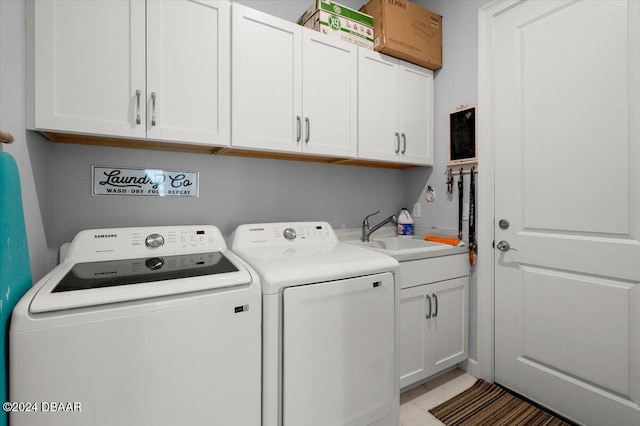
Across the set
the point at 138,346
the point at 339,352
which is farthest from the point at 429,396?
the point at 138,346

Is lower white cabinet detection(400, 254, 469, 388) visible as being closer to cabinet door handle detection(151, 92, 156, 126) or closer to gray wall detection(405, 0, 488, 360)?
gray wall detection(405, 0, 488, 360)

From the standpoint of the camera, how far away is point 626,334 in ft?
4.70

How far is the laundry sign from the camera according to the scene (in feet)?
5.03

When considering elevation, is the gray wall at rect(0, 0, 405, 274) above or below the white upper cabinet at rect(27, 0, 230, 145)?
below

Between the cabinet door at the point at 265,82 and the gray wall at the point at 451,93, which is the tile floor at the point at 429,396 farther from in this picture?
the cabinet door at the point at 265,82

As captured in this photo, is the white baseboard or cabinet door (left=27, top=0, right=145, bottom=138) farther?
the white baseboard

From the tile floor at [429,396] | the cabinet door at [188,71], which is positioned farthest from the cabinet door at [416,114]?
the tile floor at [429,396]

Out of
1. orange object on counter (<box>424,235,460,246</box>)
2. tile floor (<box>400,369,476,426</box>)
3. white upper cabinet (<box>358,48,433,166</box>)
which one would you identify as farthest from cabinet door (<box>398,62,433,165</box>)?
tile floor (<box>400,369,476,426</box>)

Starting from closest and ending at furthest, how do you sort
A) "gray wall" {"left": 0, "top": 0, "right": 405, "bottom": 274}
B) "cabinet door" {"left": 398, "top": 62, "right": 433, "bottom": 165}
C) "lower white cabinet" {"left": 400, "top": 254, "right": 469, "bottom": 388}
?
1. "gray wall" {"left": 0, "top": 0, "right": 405, "bottom": 274}
2. "lower white cabinet" {"left": 400, "top": 254, "right": 469, "bottom": 388}
3. "cabinet door" {"left": 398, "top": 62, "right": 433, "bottom": 165}

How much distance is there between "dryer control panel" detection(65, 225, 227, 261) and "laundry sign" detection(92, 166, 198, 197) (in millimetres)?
247

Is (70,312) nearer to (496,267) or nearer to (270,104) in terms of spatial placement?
(270,104)

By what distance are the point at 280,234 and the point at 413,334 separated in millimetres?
1006

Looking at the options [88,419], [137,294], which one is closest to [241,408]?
[88,419]

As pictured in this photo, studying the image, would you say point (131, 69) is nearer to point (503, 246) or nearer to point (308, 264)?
point (308, 264)
